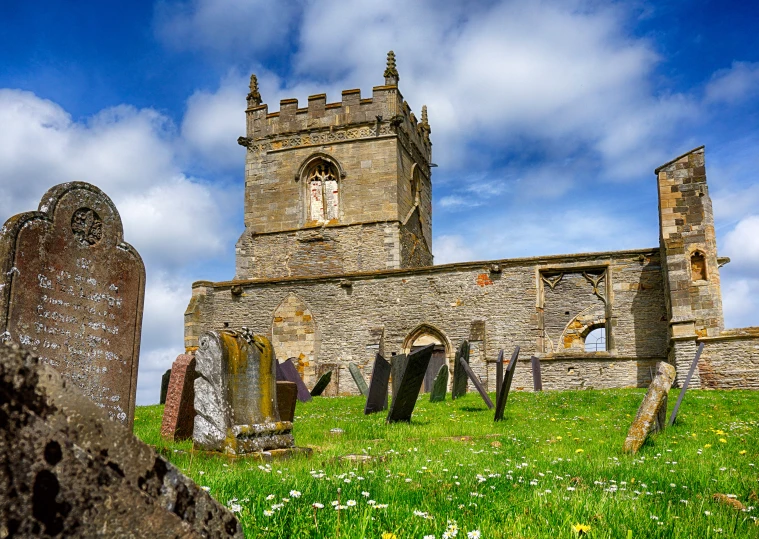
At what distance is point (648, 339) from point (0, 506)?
18859 mm

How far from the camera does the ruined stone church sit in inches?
648

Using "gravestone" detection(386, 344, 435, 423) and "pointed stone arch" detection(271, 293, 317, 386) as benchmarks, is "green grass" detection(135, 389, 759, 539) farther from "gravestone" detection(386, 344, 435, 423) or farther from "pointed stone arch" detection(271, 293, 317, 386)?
"pointed stone arch" detection(271, 293, 317, 386)

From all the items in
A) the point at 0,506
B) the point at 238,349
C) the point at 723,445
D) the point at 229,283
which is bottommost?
the point at 723,445

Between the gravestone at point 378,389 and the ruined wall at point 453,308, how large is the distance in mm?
6722

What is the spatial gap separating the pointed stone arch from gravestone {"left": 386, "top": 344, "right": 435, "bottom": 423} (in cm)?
1133

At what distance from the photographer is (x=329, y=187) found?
27.7 m

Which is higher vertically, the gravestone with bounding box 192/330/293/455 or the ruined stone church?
the ruined stone church

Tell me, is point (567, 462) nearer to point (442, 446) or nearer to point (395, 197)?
point (442, 446)

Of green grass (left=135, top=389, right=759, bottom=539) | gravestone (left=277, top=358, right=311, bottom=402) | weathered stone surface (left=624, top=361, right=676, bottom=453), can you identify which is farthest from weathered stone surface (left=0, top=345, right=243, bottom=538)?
gravestone (left=277, top=358, right=311, bottom=402)

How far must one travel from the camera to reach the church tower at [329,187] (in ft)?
87.5

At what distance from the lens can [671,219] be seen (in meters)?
16.8

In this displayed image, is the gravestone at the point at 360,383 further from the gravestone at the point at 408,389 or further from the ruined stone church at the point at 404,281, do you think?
the gravestone at the point at 408,389

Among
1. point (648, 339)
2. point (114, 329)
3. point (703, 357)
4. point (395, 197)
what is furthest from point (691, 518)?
point (395, 197)

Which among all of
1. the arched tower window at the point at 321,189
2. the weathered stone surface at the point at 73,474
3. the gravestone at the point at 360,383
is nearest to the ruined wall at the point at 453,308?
the gravestone at the point at 360,383
